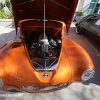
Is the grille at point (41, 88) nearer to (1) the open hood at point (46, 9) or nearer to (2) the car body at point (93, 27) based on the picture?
(1) the open hood at point (46, 9)

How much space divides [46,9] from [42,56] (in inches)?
43.5

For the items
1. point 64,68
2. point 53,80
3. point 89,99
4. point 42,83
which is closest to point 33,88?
point 42,83

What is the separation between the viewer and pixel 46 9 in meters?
2.55

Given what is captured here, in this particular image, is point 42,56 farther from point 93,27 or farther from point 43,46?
point 93,27

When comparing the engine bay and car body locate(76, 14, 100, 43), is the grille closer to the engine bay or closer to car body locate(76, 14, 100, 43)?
the engine bay

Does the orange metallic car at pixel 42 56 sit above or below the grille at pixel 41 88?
above

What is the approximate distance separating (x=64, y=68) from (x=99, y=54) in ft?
8.27

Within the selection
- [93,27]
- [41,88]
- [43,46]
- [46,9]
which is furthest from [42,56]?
[93,27]

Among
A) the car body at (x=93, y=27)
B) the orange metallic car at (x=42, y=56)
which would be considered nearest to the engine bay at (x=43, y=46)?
the orange metallic car at (x=42, y=56)

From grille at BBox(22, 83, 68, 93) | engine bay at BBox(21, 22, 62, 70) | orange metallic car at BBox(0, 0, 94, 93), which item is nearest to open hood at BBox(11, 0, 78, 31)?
orange metallic car at BBox(0, 0, 94, 93)

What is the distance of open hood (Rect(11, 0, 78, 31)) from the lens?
235 cm

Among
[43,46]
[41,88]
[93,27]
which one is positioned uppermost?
[43,46]

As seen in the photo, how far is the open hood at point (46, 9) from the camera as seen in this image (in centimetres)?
235

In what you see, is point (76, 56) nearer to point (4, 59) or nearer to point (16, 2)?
point (4, 59)
